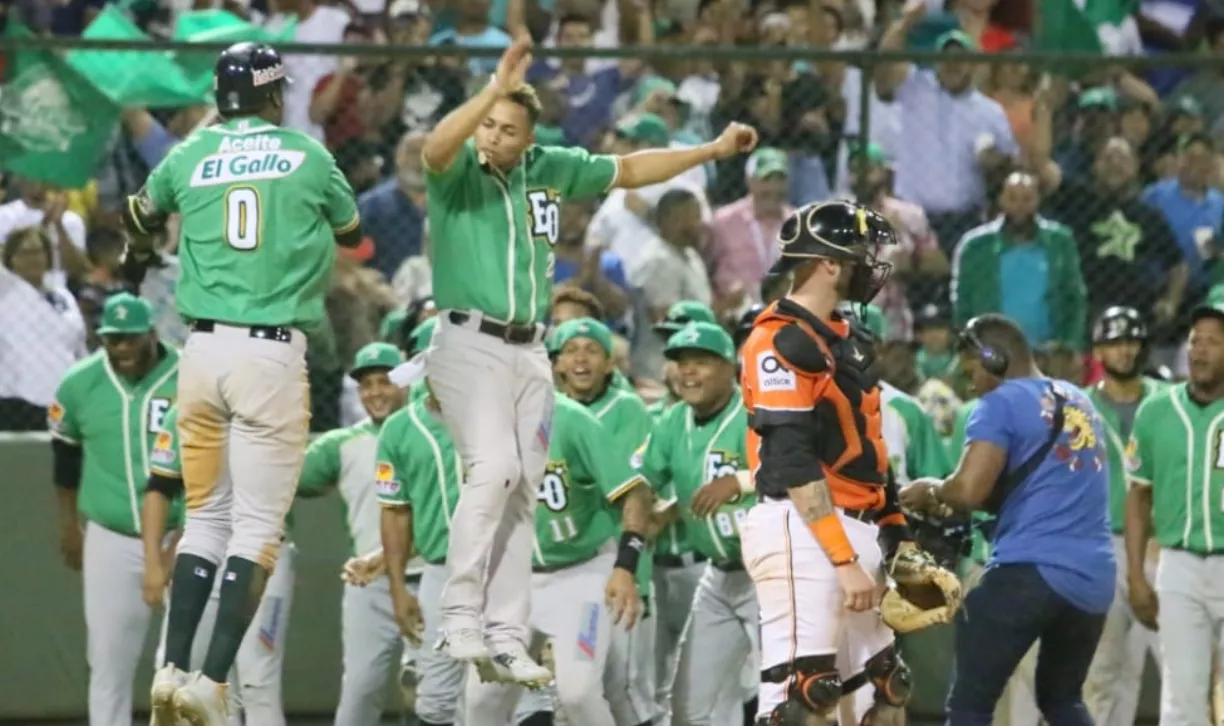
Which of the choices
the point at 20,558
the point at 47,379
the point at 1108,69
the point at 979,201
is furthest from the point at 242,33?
the point at 1108,69

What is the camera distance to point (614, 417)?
35.1ft

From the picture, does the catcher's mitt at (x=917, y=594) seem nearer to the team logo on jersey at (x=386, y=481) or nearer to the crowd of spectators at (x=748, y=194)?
the team logo on jersey at (x=386, y=481)

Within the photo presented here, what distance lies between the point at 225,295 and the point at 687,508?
3207 mm

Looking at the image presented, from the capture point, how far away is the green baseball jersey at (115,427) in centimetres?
1088

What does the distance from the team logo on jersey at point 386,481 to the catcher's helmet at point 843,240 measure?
3.22 metres

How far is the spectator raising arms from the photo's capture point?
12367 millimetres

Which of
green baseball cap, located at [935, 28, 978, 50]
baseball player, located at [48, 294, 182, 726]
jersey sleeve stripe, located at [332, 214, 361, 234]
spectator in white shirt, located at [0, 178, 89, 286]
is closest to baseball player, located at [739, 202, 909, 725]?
jersey sleeve stripe, located at [332, 214, 361, 234]

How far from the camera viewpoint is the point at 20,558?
40.1ft

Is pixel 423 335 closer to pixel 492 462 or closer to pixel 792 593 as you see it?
pixel 492 462

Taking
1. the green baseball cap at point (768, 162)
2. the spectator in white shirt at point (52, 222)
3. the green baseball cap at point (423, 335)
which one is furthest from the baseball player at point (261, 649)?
the green baseball cap at point (768, 162)

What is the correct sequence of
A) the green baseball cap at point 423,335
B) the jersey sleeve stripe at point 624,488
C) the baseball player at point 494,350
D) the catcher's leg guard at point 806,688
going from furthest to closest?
the jersey sleeve stripe at point 624,488, the green baseball cap at point 423,335, the baseball player at point 494,350, the catcher's leg guard at point 806,688

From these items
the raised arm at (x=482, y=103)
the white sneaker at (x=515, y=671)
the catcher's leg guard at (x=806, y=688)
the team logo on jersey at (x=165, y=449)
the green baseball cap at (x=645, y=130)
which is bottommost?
the white sneaker at (x=515, y=671)

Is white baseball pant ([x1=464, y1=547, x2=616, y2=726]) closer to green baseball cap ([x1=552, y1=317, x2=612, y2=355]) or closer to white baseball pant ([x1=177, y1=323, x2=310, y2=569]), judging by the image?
green baseball cap ([x1=552, y1=317, x2=612, y2=355])

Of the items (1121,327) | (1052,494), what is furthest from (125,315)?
(1121,327)
